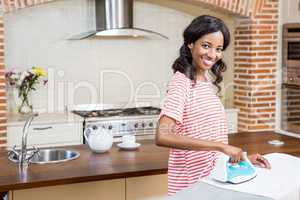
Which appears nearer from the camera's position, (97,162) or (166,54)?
(97,162)

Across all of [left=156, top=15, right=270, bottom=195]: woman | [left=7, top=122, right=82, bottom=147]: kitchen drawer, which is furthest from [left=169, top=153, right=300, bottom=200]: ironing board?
[left=7, top=122, right=82, bottom=147]: kitchen drawer

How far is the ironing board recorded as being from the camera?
169 centimetres

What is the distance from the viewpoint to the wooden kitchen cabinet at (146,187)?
2818 millimetres

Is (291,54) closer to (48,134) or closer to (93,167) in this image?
(48,134)

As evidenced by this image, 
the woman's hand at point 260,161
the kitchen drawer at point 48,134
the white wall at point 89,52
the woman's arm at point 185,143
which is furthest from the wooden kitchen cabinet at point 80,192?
the white wall at point 89,52

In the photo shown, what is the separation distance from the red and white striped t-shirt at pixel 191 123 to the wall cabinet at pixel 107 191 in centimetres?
68

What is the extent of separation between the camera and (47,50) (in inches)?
200

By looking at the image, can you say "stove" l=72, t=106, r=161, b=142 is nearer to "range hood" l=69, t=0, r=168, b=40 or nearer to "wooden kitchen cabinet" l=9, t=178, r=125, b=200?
"range hood" l=69, t=0, r=168, b=40

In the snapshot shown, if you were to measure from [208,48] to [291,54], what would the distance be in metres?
3.34

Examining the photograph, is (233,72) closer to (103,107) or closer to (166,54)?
(166,54)

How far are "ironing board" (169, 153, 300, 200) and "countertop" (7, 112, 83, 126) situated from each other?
9.67 ft

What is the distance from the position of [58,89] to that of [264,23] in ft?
7.58

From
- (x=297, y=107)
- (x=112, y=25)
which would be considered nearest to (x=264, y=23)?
(x=297, y=107)

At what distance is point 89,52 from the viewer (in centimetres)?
526
